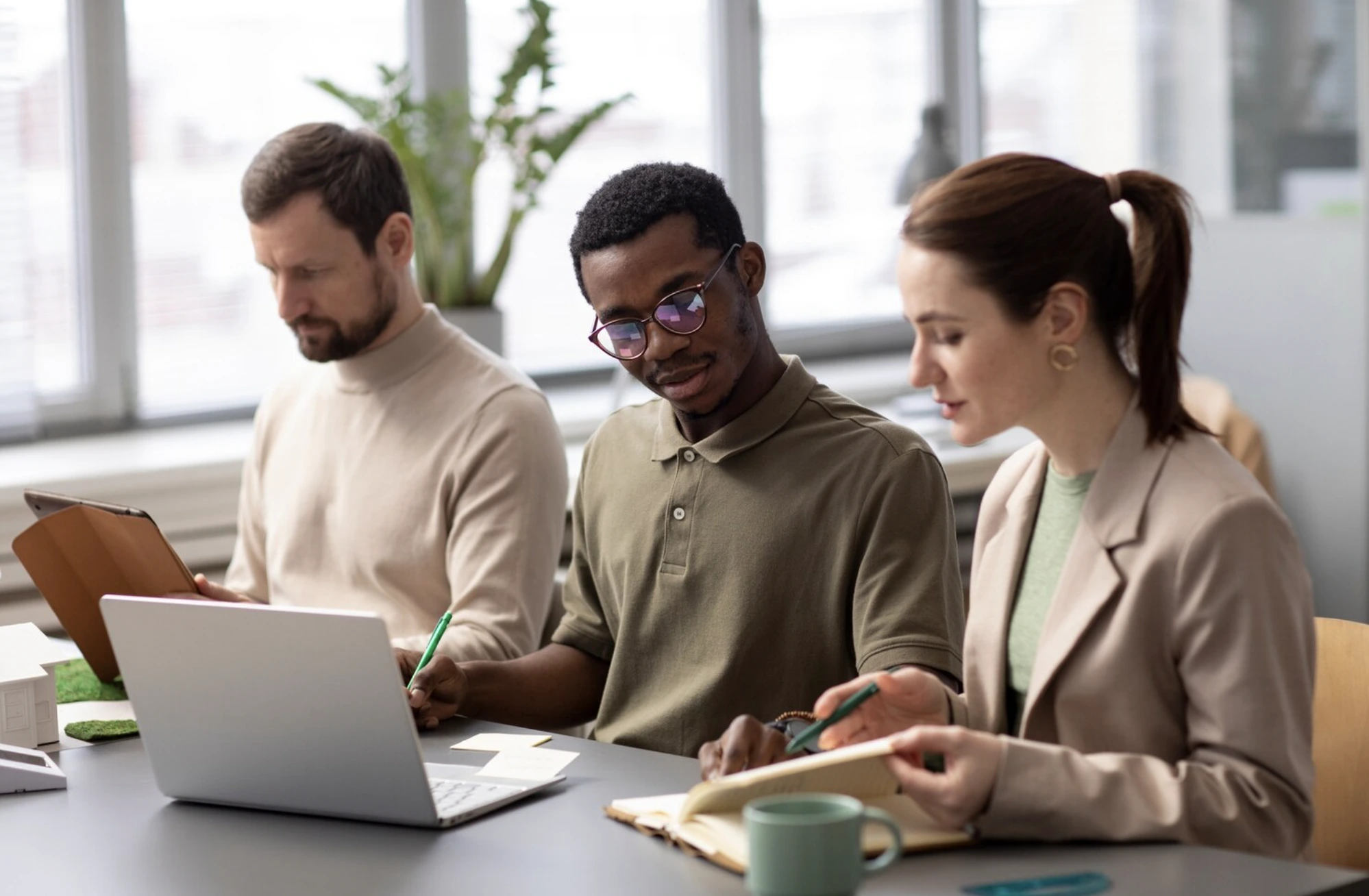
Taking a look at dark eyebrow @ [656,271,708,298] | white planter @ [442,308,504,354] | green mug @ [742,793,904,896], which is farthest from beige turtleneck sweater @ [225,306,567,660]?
green mug @ [742,793,904,896]

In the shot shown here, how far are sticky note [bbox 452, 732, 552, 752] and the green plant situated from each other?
6.25ft

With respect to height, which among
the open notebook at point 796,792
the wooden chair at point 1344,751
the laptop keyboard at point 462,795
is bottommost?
the wooden chair at point 1344,751

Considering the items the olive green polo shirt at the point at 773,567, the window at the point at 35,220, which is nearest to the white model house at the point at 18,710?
the olive green polo shirt at the point at 773,567

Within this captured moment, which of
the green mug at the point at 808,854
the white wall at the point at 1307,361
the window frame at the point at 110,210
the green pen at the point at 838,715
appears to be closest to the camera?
the green mug at the point at 808,854

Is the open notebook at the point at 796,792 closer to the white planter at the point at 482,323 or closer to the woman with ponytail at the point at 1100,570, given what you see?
the woman with ponytail at the point at 1100,570

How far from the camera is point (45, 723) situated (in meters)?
1.85

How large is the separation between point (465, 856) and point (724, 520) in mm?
611

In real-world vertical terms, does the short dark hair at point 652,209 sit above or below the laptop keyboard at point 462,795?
above

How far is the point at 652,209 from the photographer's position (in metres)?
1.88

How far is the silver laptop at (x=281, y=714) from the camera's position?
56.4 inches

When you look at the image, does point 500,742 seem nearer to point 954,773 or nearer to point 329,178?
point 954,773

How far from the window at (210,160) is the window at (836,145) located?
1.26m

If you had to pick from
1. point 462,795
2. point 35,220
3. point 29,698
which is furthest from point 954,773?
point 35,220

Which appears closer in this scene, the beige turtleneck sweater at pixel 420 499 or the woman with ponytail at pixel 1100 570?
the woman with ponytail at pixel 1100 570
